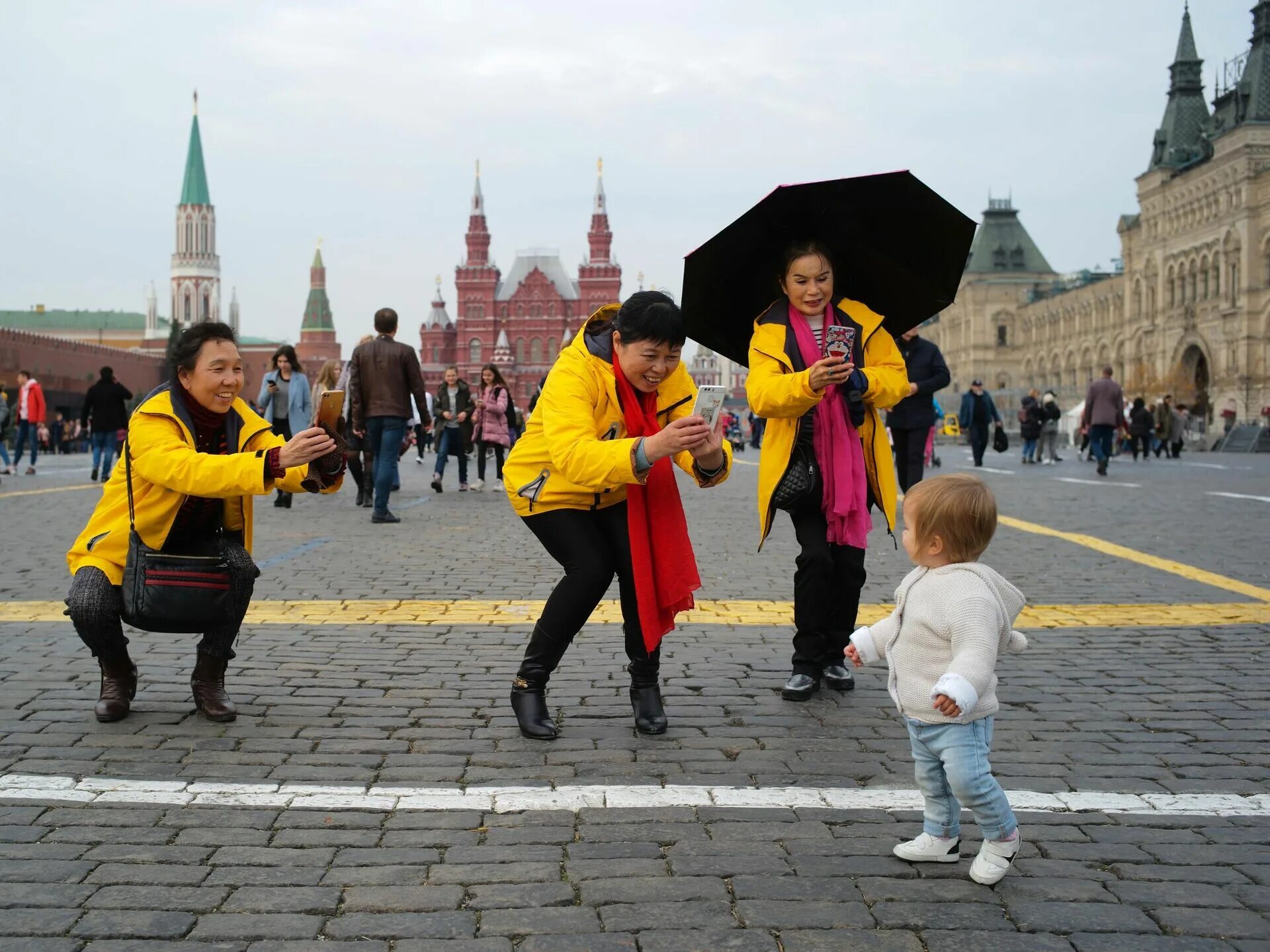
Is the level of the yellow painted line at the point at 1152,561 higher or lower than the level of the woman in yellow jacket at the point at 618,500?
lower

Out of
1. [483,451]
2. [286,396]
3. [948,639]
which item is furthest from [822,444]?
[483,451]

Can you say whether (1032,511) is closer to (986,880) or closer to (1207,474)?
(1207,474)

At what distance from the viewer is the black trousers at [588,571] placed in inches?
173

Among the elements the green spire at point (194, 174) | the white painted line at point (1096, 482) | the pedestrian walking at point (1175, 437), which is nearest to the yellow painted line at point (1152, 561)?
the white painted line at point (1096, 482)

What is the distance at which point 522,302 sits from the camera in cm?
12706

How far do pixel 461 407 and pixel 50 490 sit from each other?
5211 millimetres

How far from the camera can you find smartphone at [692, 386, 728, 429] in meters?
3.89

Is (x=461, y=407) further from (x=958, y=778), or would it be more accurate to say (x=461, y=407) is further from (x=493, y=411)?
(x=958, y=778)

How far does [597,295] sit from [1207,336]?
66.2m

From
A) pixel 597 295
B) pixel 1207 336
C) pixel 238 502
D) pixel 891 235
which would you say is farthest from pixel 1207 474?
pixel 597 295

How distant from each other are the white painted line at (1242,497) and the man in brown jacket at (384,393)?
29.5 ft

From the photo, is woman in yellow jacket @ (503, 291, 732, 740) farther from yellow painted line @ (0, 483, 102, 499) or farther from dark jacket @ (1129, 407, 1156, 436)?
dark jacket @ (1129, 407, 1156, 436)

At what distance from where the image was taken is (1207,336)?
69250 millimetres

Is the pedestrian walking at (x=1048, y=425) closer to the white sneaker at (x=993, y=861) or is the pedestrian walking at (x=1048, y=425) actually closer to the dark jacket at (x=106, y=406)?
the dark jacket at (x=106, y=406)
